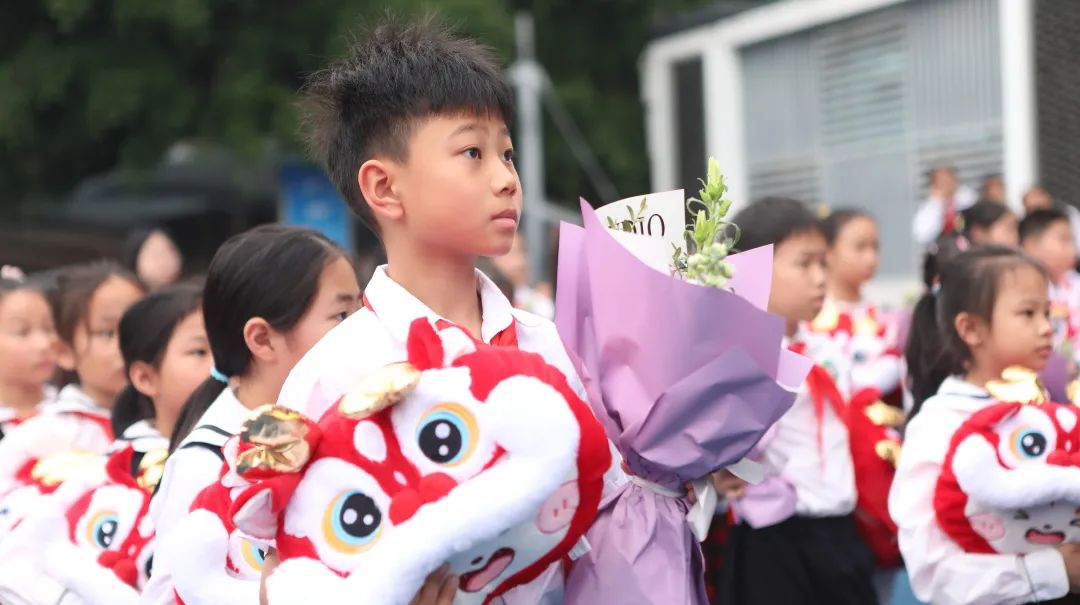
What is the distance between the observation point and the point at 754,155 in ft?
46.9

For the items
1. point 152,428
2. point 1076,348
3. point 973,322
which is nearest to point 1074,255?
point 1076,348

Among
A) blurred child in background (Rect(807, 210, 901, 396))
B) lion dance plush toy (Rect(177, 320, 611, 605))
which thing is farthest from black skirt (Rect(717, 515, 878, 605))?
lion dance plush toy (Rect(177, 320, 611, 605))

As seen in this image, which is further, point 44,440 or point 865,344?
point 865,344

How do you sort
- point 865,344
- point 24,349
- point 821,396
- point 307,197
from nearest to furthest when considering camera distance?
point 821,396 < point 24,349 < point 865,344 < point 307,197

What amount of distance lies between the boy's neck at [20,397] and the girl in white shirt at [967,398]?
291cm

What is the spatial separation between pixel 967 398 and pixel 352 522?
2.12 meters

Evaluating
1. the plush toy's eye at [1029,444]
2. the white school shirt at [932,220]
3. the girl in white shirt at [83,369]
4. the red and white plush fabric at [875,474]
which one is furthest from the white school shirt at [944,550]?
the white school shirt at [932,220]

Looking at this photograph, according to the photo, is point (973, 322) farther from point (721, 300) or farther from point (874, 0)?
point (874, 0)

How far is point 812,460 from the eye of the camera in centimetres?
441

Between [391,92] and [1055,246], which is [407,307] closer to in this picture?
[391,92]

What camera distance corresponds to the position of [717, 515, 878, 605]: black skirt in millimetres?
4355

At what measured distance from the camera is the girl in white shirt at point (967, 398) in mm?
3596

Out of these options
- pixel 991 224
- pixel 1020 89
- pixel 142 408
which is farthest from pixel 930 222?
pixel 142 408

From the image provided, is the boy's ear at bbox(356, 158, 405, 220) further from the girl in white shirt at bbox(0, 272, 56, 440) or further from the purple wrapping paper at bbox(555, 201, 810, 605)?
the girl in white shirt at bbox(0, 272, 56, 440)
